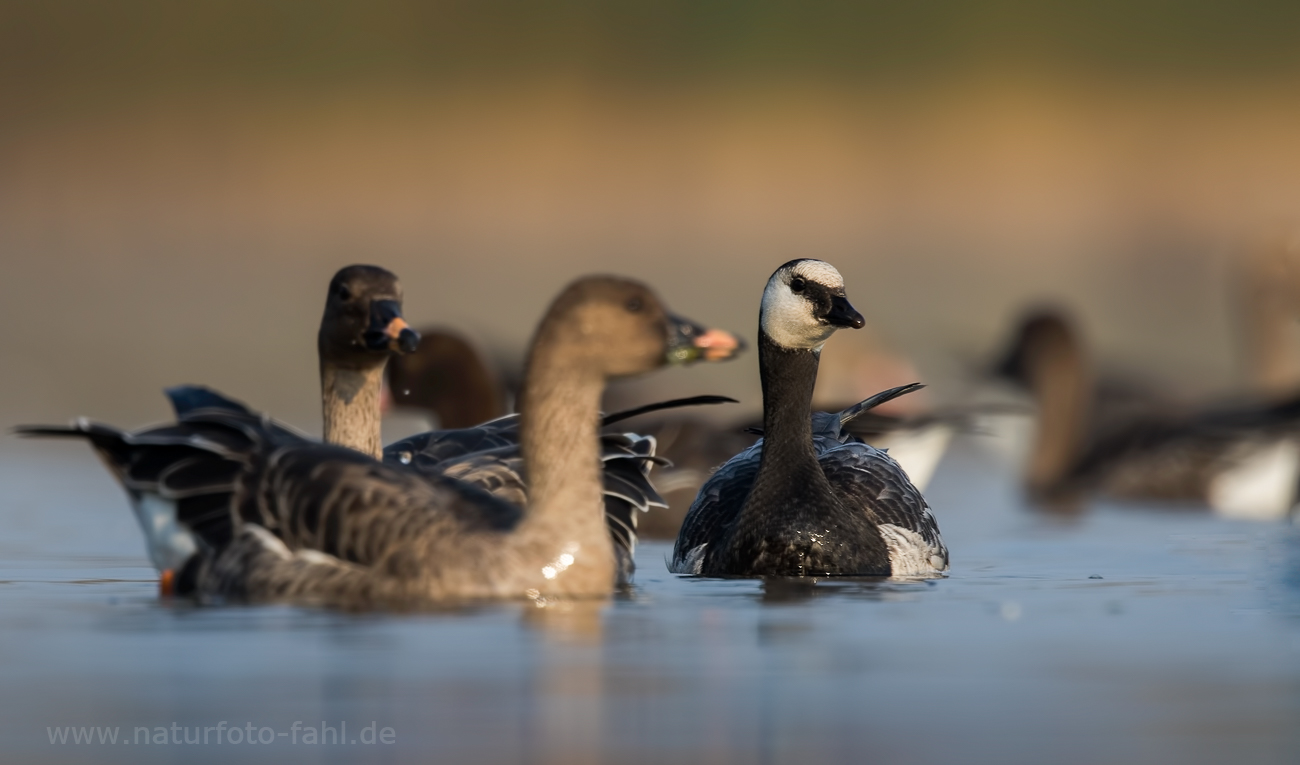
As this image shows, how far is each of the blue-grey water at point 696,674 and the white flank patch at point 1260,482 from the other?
5886 millimetres

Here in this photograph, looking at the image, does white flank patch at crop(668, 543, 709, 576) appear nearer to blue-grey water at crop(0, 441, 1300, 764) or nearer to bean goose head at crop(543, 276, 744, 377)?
blue-grey water at crop(0, 441, 1300, 764)

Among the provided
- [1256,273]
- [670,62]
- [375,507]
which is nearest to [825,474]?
[375,507]

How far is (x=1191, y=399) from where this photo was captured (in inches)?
861

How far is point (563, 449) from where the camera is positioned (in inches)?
335

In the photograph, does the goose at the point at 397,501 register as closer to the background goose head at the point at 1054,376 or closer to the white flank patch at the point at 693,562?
the white flank patch at the point at 693,562

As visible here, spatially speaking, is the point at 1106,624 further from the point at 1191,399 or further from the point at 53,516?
the point at 1191,399

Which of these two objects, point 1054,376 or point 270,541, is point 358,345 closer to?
point 270,541

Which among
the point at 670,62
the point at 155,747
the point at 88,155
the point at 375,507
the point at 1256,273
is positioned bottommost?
the point at 155,747

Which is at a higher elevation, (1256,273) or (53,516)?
(1256,273)

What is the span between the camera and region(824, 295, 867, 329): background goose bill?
376 inches

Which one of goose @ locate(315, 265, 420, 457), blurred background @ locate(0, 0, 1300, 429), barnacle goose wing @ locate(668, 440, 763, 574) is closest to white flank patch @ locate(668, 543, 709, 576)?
barnacle goose wing @ locate(668, 440, 763, 574)

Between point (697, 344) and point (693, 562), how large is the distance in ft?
6.85

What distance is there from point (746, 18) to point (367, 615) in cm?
2738

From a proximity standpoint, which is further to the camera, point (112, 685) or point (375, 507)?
point (375, 507)
